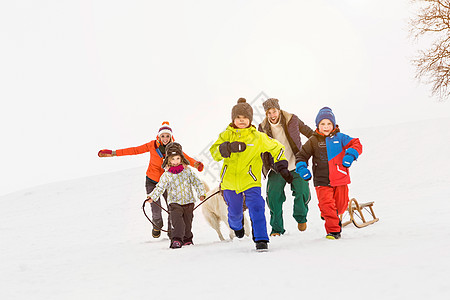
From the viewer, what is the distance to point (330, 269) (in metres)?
3.50

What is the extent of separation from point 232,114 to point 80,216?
9.09 m

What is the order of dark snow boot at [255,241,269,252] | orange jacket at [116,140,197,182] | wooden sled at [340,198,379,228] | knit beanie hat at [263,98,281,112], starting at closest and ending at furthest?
dark snow boot at [255,241,269,252], wooden sled at [340,198,379,228], knit beanie hat at [263,98,281,112], orange jacket at [116,140,197,182]

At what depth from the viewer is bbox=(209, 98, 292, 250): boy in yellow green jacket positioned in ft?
16.4

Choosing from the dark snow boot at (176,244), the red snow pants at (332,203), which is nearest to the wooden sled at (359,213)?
the red snow pants at (332,203)

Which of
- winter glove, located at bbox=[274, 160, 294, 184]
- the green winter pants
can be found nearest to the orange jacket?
the green winter pants

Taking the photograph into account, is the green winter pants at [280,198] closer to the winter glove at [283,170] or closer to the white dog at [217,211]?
the white dog at [217,211]

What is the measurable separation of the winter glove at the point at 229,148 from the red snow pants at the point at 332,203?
50.3 inches

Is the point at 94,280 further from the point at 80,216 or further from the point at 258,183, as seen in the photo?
the point at 80,216

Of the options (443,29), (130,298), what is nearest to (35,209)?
(130,298)

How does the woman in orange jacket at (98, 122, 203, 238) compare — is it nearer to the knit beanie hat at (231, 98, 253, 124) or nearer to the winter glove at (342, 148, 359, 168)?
the knit beanie hat at (231, 98, 253, 124)

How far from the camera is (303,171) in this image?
530cm

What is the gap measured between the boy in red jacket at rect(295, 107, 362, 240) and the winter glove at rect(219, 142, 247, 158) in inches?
36.1

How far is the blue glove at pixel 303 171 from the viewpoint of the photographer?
5.29 metres

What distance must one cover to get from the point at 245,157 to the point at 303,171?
0.81m
